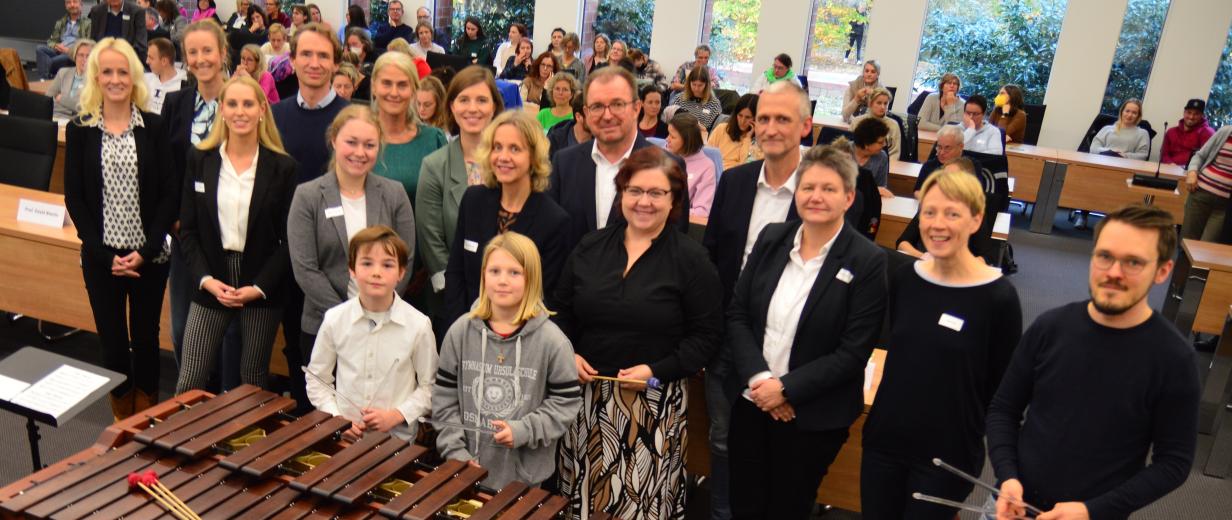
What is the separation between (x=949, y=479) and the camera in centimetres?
254

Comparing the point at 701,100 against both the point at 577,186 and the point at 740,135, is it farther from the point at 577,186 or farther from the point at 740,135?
the point at 577,186

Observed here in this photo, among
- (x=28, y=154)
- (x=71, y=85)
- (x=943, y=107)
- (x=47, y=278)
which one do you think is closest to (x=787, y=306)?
(x=47, y=278)

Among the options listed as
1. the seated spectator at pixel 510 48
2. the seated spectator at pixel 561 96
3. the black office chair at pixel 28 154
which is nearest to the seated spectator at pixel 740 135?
the seated spectator at pixel 561 96

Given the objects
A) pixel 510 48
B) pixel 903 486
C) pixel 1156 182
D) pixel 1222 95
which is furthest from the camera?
pixel 510 48

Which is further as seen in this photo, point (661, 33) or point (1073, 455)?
point (661, 33)

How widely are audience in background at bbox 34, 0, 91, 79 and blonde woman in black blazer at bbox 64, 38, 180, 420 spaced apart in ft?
31.6

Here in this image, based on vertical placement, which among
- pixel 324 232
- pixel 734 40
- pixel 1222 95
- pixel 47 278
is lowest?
pixel 47 278

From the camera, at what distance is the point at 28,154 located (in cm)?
551

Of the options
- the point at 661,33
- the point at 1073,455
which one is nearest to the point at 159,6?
the point at 661,33

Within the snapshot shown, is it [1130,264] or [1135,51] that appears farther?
[1135,51]

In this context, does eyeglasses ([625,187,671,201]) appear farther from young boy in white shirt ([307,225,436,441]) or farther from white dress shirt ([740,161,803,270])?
young boy in white shirt ([307,225,436,441])

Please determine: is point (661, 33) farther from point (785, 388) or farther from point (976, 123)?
point (785, 388)

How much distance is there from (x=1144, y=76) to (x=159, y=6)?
13851 millimetres

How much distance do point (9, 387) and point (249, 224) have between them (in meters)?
0.98
